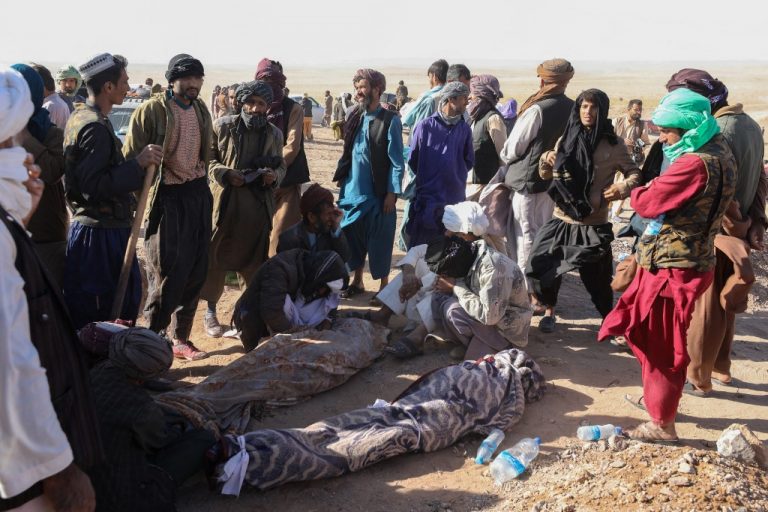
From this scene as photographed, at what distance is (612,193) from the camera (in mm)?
5453

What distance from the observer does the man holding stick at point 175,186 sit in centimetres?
498

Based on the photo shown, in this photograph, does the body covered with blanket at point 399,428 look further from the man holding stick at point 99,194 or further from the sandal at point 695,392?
the man holding stick at point 99,194

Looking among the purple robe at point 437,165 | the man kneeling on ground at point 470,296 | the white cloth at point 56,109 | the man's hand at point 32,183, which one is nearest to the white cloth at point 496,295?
the man kneeling on ground at point 470,296

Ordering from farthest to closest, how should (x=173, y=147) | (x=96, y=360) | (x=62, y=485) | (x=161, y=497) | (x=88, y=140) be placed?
(x=173, y=147), (x=88, y=140), (x=96, y=360), (x=161, y=497), (x=62, y=485)

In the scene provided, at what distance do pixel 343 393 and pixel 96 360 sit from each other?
67.6 inches

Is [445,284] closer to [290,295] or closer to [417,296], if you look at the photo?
[417,296]

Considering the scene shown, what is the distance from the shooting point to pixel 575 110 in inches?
224

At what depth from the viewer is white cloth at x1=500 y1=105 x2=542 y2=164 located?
6246 millimetres

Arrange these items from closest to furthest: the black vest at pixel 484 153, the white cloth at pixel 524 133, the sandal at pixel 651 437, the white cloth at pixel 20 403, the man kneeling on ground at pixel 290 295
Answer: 1. the white cloth at pixel 20 403
2. the sandal at pixel 651 437
3. the man kneeling on ground at pixel 290 295
4. the white cloth at pixel 524 133
5. the black vest at pixel 484 153

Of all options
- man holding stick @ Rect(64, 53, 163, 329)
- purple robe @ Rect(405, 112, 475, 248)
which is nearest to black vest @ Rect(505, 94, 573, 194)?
purple robe @ Rect(405, 112, 475, 248)

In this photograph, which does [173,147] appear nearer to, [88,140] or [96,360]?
[88,140]

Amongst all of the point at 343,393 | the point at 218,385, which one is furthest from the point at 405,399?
the point at 218,385

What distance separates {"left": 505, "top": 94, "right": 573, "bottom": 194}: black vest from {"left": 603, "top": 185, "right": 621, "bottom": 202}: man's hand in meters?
0.87

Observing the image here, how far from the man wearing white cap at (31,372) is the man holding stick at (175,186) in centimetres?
279
